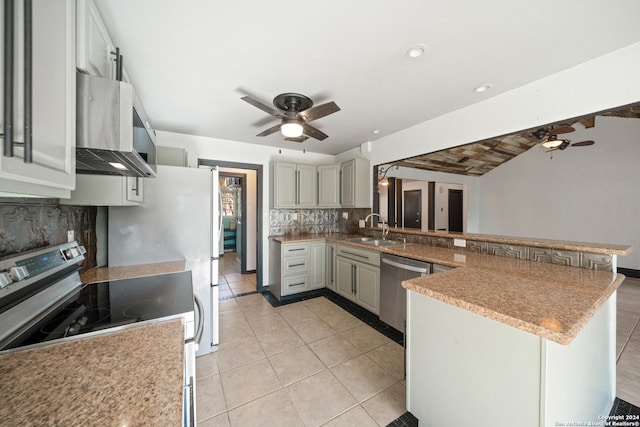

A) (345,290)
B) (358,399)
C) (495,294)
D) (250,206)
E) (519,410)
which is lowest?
(358,399)

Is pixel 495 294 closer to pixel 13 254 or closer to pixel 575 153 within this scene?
pixel 13 254

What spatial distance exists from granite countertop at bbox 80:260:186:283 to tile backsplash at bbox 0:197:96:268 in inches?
6.9

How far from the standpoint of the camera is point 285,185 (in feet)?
11.7

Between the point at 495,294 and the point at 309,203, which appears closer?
the point at 495,294

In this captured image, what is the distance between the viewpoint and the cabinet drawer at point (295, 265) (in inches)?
129

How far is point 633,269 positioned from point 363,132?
5472 mm

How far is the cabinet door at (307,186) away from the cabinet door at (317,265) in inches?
27.2

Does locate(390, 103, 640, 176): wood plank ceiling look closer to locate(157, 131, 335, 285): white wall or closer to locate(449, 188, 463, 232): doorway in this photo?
locate(449, 188, 463, 232): doorway

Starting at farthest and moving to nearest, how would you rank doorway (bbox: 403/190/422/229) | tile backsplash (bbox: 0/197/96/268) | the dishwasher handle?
doorway (bbox: 403/190/422/229), the dishwasher handle, tile backsplash (bbox: 0/197/96/268)

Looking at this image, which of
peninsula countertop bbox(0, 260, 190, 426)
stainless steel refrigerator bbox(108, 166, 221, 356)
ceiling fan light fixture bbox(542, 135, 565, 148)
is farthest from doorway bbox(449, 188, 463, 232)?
peninsula countertop bbox(0, 260, 190, 426)

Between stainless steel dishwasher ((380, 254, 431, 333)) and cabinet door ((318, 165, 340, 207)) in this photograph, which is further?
cabinet door ((318, 165, 340, 207))

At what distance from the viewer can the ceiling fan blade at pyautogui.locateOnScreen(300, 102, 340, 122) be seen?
1784 millimetres

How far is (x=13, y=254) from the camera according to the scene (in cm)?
109

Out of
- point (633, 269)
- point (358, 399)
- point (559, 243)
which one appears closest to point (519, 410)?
point (358, 399)
